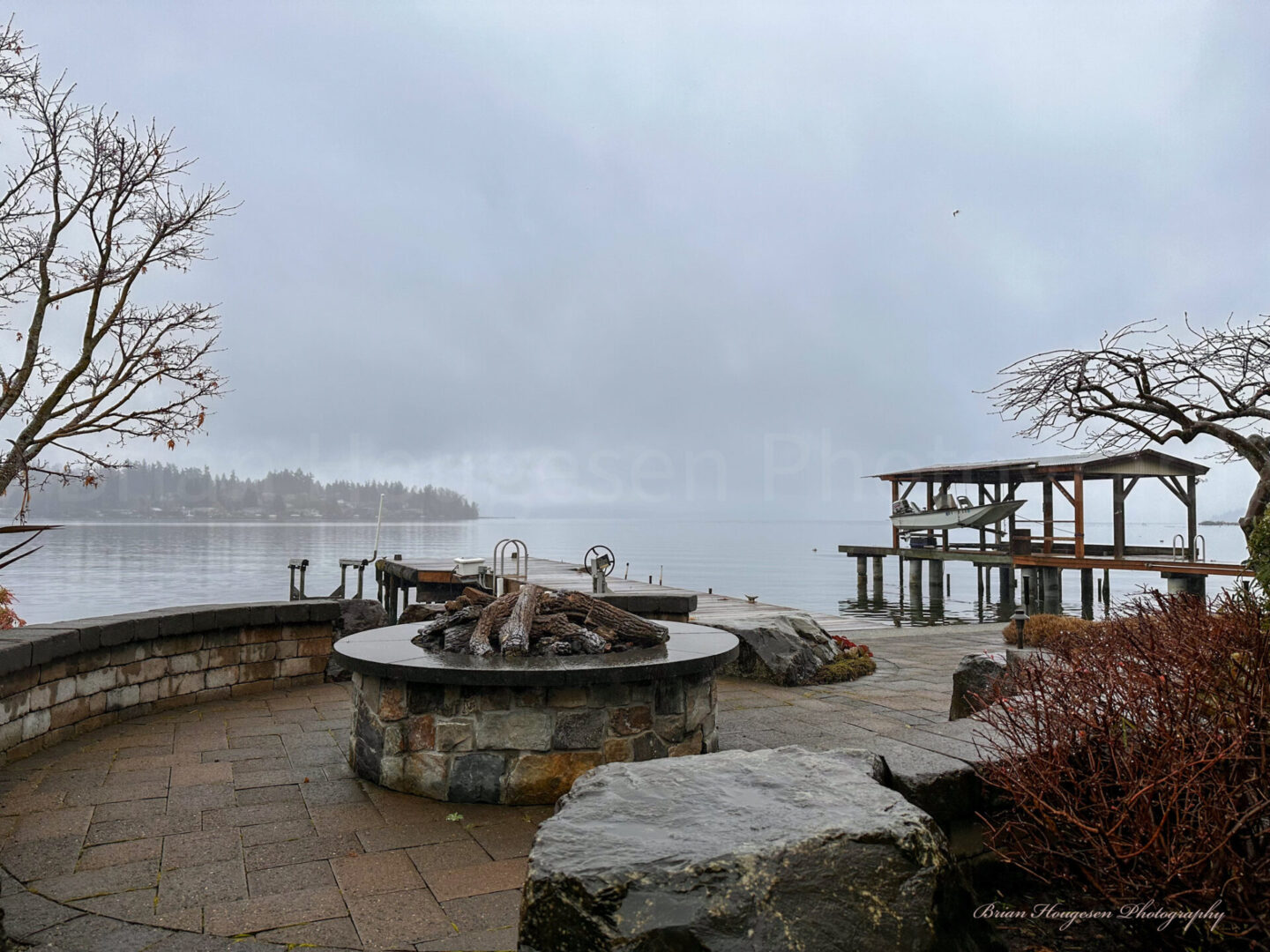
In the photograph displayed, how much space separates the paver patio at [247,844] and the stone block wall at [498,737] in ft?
0.35

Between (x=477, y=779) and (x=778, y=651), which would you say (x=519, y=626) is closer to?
(x=477, y=779)

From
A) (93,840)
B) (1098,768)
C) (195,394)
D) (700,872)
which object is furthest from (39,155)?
(1098,768)

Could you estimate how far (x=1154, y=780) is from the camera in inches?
77.8

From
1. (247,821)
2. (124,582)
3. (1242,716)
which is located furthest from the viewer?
(124,582)

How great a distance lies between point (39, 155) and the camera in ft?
24.0

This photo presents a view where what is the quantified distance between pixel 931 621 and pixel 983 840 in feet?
76.7

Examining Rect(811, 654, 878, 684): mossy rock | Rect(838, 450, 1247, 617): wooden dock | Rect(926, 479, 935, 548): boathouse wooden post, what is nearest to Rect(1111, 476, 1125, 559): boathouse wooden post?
Rect(838, 450, 1247, 617): wooden dock

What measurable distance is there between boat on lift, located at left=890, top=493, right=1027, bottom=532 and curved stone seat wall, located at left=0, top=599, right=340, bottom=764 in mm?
24301

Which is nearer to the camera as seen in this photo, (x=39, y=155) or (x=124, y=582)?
(x=39, y=155)

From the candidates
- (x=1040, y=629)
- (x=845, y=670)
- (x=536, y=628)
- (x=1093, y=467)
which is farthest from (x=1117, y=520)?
(x=536, y=628)

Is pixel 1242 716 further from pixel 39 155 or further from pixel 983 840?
pixel 39 155

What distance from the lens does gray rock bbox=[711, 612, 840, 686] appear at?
7.21 meters

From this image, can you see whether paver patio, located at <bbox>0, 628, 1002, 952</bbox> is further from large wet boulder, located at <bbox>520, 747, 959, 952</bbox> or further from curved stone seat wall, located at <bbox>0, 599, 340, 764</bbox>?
large wet boulder, located at <bbox>520, 747, 959, 952</bbox>

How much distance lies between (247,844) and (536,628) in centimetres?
177
